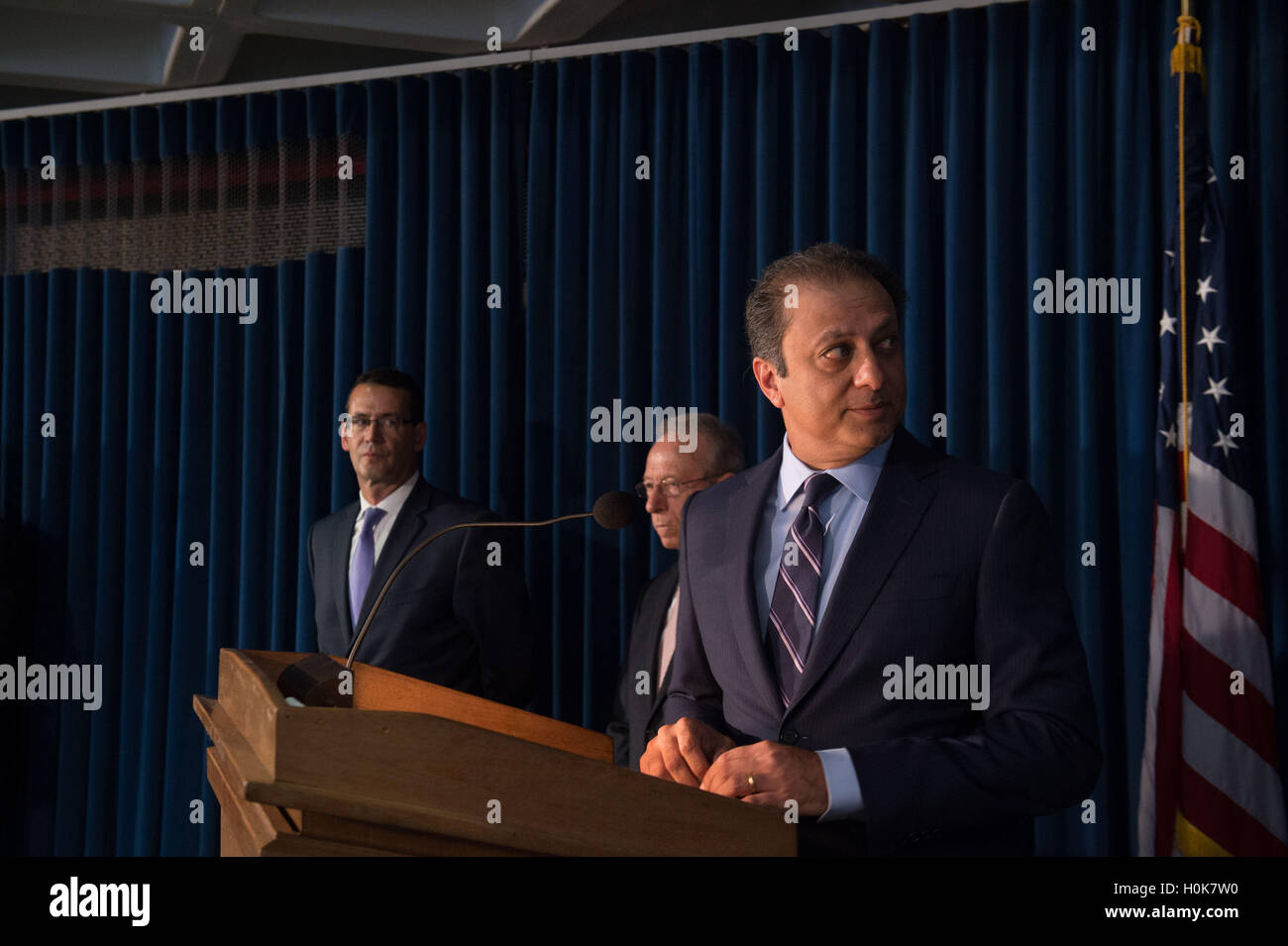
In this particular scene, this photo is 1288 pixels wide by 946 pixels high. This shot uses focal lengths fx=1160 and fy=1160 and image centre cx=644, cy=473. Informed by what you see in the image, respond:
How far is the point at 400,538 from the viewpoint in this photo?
3.29 m

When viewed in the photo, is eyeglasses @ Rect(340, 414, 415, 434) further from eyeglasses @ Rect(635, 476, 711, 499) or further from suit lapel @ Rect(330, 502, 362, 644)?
eyeglasses @ Rect(635, 476, 711, 499)

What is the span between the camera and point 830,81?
11.7ft

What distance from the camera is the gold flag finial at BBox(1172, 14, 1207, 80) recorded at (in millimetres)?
3014

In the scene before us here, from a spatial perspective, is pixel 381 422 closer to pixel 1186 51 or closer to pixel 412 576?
pixel 412 576

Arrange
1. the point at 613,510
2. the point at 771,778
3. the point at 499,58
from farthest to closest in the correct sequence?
1. the point at 499,58
2. the point at 613,510
3. the point at 771,778

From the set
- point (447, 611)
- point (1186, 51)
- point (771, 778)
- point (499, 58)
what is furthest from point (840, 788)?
point (499, 58)

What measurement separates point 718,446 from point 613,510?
834mm

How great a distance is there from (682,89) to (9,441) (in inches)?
109

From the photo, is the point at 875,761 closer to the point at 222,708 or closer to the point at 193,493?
the point at 222,708

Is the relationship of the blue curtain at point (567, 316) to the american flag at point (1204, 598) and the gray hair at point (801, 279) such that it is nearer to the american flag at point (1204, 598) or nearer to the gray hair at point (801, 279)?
the american flag at point (1204, 598)

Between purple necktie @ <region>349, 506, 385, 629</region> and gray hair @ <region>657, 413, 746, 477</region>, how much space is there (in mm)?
917

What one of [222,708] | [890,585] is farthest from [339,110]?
[890,585]

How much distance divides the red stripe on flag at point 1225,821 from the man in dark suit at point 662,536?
1.32 m

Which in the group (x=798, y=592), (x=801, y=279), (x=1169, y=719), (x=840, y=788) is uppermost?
(x=801, y=279)
